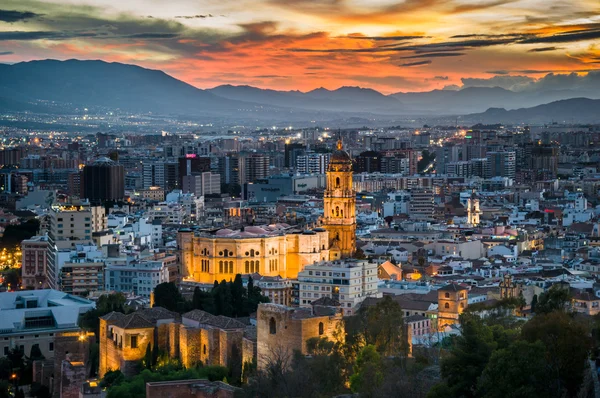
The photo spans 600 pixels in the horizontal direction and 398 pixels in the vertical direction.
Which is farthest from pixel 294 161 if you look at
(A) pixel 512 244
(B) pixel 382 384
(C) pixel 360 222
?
(B) pixel 382 384

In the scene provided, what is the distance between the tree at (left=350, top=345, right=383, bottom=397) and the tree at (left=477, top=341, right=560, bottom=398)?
231 cm

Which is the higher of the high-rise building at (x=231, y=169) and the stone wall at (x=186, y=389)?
the stone wall at (x=186, y=389)

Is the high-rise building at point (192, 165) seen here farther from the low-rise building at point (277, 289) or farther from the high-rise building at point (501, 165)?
the low-rise building at point (277, 289)

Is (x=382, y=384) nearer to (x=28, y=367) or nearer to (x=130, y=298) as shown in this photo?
(x=28, y=367)

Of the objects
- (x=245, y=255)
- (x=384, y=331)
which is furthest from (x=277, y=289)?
(x=384, y=331)

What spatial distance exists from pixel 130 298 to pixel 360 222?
25057 mm

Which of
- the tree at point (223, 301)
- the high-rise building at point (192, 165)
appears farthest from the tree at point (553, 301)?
the high-rise building at point (192, 165)

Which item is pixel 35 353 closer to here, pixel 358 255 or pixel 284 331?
pixel 284 331

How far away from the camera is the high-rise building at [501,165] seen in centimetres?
11088

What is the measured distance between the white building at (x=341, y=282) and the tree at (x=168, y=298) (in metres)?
3.14

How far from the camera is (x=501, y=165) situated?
111 meters

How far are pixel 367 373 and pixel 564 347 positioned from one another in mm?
3219

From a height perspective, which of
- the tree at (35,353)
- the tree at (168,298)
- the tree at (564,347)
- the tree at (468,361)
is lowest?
the tree at (35,353)

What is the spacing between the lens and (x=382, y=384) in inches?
737
